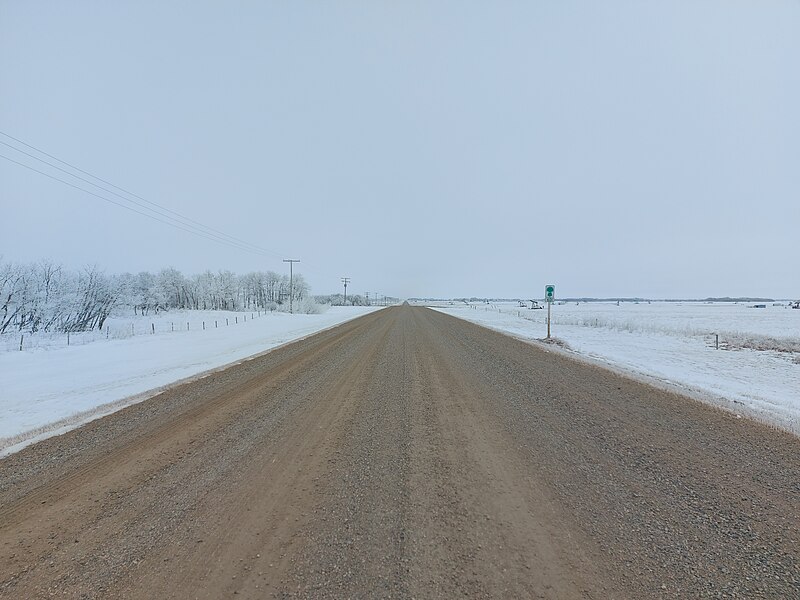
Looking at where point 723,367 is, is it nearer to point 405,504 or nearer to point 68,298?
point 405,504

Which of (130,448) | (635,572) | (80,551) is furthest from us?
(130,448)

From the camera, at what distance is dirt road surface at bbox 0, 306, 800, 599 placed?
256 centimetres

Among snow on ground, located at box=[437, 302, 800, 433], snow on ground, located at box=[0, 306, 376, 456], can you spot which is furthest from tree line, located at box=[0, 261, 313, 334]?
snow on ground, located at box=[437, 302, 800, 433]

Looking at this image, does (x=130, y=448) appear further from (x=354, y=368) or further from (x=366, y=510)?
(x=354, y=368)

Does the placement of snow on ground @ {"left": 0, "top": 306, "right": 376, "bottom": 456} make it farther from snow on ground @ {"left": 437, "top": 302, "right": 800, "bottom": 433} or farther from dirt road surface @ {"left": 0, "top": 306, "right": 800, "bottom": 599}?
snow on ground @ {"left": 437, "top": 302, "right": 800, "bottom": 433}

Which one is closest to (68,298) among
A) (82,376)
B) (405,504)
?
(82,376)

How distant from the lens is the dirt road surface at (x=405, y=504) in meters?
2.56

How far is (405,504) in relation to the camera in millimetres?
3543

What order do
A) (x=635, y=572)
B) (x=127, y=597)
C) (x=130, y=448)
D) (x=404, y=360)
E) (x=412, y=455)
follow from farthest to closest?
1. (x=404, y=360)
2. (x=130, y=448)
3. (x=412, y=455)
4. (x=635, y=572)
5. (x=127, y=597)

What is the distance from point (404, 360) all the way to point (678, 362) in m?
9.42

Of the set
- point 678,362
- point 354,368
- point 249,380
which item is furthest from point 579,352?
point 249,380

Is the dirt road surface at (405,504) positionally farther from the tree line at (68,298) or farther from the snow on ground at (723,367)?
the tree line at (68,298)

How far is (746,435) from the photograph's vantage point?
555cm

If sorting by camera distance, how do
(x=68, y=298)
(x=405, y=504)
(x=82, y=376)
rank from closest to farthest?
(x=405, y=504)
(x=82, y=376)
(x=68, y=298)
